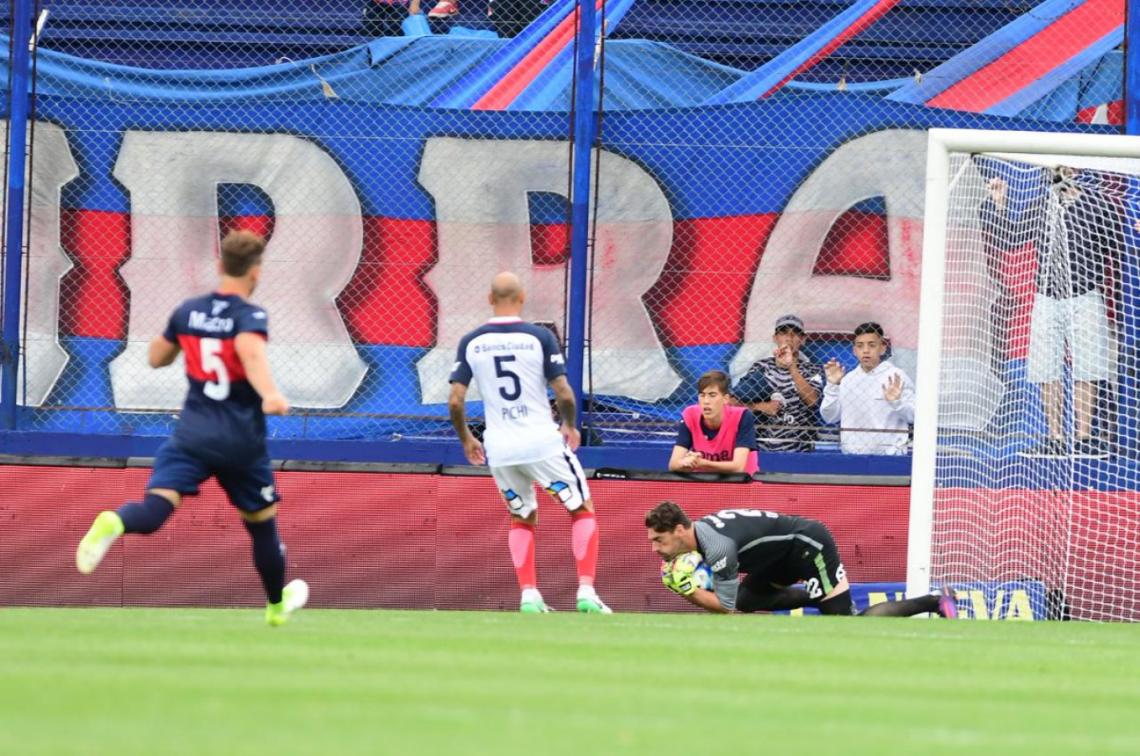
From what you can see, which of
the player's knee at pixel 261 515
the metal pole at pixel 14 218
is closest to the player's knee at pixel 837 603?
the player's knee at pixel 261 515

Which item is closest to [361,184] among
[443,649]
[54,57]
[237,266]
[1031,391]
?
[54,57]

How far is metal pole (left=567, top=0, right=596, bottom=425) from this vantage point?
14.5 metres

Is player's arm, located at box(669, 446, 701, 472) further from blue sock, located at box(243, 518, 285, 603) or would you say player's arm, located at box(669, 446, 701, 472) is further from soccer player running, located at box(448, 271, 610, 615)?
blue sock, located at box(243, 518, 285, 603)

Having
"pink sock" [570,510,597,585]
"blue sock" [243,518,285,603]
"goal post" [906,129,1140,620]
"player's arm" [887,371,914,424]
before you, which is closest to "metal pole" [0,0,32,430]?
"pink sock" [570,510,597,585]

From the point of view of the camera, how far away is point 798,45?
15.5 m

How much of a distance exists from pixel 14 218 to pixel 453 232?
3113 mm

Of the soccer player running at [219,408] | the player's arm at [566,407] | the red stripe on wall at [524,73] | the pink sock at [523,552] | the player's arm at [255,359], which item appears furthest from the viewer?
the red stripe on wall at [524,73]

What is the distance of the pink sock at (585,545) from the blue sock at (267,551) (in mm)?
3139

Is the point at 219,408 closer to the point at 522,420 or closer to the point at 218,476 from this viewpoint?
the point at 218,476

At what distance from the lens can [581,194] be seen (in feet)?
47.8

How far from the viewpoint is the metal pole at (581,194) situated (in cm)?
1449

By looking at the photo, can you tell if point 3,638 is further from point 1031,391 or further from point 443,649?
point 1031,391

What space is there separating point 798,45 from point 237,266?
24.8ft

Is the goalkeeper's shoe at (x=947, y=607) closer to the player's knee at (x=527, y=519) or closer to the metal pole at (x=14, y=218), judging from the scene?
the player's knee at (x=527, y=519)
